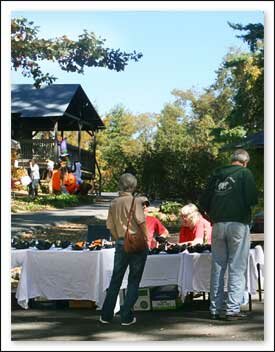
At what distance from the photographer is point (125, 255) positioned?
5.80 m

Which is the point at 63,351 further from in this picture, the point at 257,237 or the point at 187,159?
the point at 187,159

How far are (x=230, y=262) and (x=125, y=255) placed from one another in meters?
0.98

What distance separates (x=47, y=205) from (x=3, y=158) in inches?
549

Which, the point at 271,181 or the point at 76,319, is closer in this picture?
the point at 271,181

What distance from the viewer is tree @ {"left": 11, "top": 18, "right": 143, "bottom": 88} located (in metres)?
10.9

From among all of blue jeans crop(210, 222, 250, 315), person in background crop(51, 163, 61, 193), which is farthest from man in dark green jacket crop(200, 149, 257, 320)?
person in background crop(51, 163, 61, 193)

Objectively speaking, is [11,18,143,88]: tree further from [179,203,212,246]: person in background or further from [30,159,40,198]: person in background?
[30,159,40,198]: person in background

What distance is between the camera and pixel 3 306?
504 cm

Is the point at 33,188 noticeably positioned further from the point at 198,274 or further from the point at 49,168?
the point at 198,274

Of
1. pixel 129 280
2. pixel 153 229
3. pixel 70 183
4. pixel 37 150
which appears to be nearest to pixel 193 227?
pixel 153 229

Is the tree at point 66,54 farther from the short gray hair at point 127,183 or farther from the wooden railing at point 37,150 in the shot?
the wooden railing at point 37,150

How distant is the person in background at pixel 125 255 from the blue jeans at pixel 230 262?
0.71m

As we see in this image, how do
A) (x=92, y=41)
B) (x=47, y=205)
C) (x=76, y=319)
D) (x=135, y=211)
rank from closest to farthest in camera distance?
(x=135, y=211), (x=76, y=319), (x=92, y=41), (x=47, y=205)

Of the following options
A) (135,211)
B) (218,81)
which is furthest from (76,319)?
(218,81)
